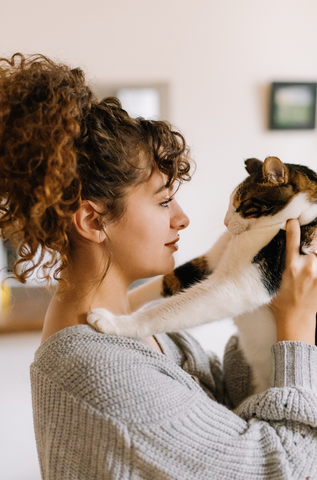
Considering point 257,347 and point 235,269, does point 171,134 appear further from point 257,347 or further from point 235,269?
point 257,347

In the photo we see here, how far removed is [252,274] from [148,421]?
18.3 inches

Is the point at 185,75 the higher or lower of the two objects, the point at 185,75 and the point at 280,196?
the higher

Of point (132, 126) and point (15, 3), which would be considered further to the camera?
point (15, 3)

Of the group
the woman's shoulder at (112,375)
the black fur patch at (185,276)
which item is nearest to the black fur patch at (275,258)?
the black fur patch at (185,276)

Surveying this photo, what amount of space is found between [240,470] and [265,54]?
2.09 meters

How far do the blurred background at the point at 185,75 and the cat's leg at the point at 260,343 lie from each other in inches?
46.5

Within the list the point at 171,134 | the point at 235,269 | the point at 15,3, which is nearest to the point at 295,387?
the point at 235,269

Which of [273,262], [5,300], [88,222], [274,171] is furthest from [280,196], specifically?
[5,300]

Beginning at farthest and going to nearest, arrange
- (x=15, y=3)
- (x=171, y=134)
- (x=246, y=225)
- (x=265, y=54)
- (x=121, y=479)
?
1. (x=265, y=54)
2. (x=15, y=3)
3. (x=246, y=225)
4. (x=171, y=134)
5. (x=121, y=479)

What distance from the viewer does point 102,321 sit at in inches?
35.1

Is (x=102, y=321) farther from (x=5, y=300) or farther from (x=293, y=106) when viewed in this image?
(x=293, y=106)

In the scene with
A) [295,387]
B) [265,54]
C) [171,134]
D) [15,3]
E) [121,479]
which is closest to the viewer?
[121,479]

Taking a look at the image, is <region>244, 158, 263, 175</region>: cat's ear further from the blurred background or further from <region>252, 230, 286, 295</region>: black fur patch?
the blurred background

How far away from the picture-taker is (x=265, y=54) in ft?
7.11
